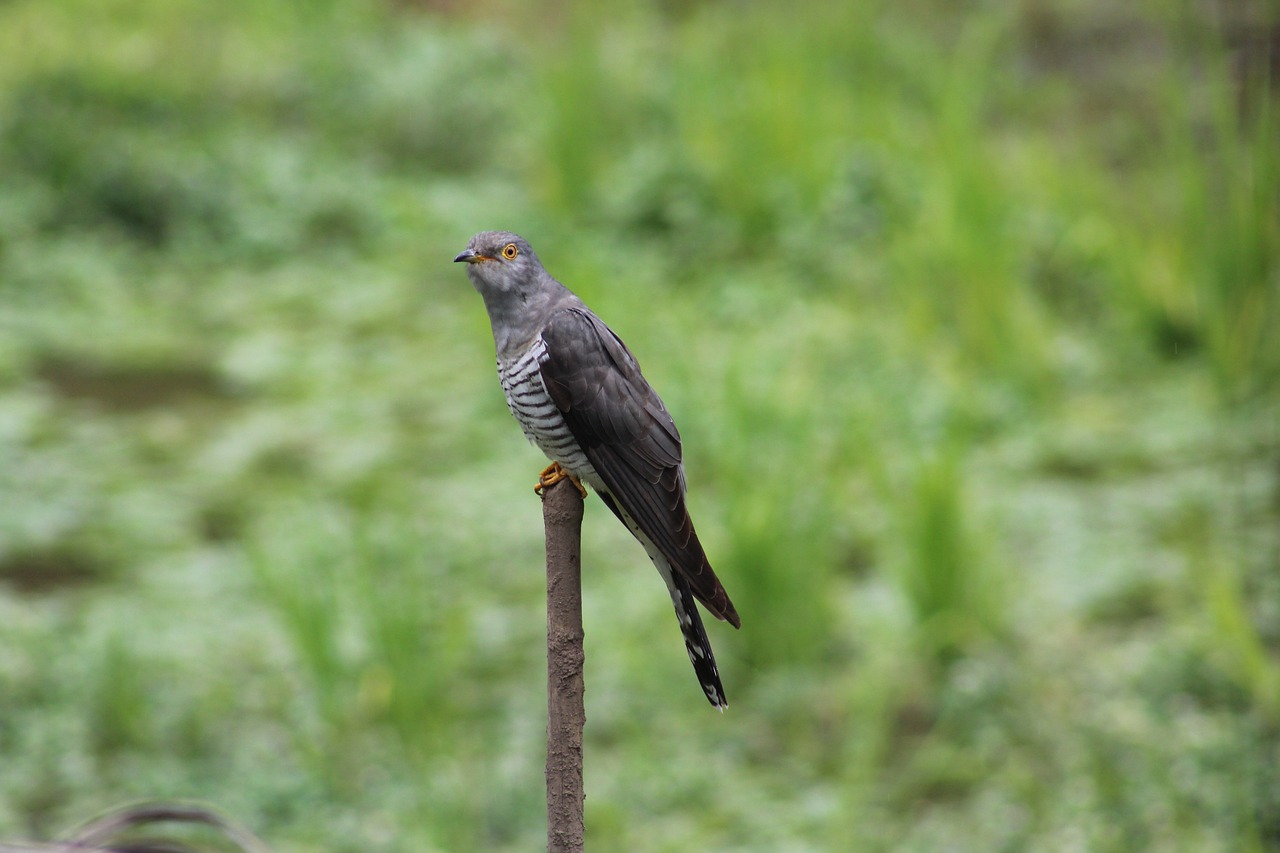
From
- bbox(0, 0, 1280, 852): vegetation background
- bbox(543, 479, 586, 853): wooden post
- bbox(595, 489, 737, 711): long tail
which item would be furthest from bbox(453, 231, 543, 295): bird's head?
bbox(0, 0, 1280, 852): vegetation background

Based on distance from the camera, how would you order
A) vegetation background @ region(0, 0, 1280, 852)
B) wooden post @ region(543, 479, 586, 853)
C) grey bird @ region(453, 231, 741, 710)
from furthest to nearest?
vegetation background @ region(0, 0, 1280, 852) → grey bird @ region(453, 231, 741, 710) → wooden post @ region(543, 479, 586, 853)

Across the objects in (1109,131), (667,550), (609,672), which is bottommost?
(667,550)

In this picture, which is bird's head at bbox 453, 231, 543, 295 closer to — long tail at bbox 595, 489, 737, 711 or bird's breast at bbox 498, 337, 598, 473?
bird's breast at bbox 498, 337, 598, 473

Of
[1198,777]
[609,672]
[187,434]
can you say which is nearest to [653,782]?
[609,672]

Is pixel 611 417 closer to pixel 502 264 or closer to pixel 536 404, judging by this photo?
pixel 536 404

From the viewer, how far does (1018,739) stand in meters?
3.37

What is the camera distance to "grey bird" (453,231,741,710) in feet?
5.64

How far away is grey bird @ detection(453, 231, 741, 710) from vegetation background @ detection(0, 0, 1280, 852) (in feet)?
5.09

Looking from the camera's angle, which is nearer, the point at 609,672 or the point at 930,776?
the point at 930,776

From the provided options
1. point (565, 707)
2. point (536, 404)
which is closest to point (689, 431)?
point (536, 404)

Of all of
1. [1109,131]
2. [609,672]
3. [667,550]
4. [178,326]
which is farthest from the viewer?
[1109,131]

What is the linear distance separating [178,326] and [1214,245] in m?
3.99

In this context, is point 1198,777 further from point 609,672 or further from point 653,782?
point 609,672

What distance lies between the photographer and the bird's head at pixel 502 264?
1.73 m
